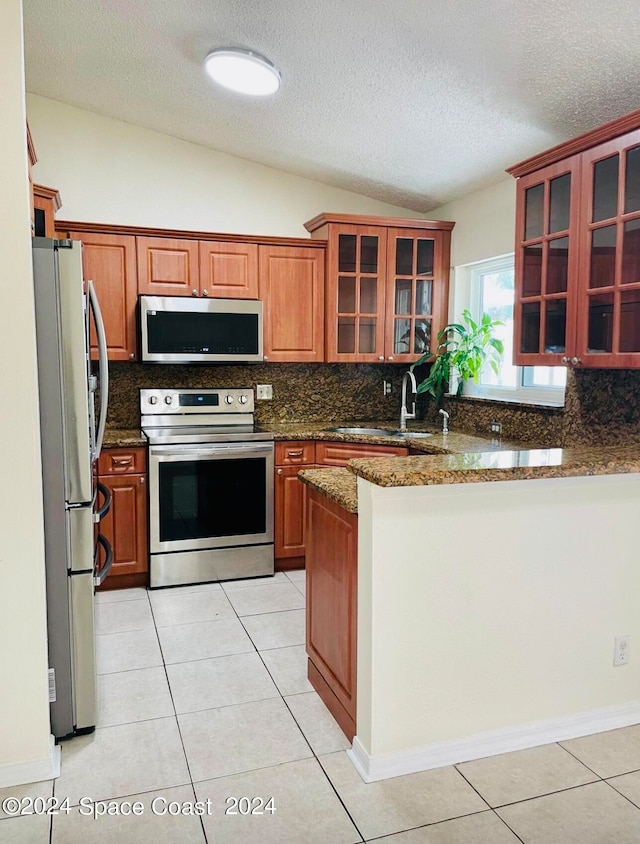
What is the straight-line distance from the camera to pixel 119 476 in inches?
145

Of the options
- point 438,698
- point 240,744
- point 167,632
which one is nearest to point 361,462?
point 438,698

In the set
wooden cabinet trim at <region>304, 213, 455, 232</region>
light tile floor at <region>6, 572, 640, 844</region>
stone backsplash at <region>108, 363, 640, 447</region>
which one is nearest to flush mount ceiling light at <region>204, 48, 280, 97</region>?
wooden cabinet trim at <region>304, 213, 455, 232</region>

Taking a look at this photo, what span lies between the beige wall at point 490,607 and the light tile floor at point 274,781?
149mm

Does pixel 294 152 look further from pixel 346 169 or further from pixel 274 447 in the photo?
pixel 274 447

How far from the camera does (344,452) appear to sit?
13.2 ft

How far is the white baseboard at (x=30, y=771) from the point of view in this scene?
78.2 inches

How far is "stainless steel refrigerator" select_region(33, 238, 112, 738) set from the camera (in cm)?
203

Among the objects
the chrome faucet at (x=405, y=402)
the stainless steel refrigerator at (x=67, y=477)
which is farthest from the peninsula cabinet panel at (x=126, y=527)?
the chrome faucet at (x=405, y=402)

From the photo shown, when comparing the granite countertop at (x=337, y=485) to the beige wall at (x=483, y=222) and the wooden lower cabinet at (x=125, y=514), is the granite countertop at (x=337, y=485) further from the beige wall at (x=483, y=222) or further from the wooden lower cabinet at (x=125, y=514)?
the beige wall at (x=483, y=222)

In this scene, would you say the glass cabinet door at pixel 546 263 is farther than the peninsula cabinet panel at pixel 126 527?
No

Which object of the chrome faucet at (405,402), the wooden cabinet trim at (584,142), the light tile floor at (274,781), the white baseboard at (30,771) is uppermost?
the wooden cabinet trim at (584,142)

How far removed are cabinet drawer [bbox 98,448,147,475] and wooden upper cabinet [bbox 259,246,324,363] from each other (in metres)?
1.08

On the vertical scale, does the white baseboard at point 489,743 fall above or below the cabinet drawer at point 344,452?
below

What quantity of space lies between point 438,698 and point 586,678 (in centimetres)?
59
